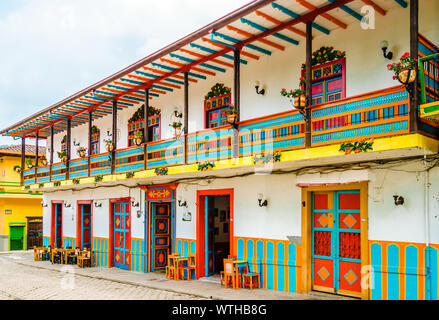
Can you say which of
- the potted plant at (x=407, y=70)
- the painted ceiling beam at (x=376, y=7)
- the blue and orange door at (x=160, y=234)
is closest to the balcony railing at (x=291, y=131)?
the potted plant at (x=407, y=70)

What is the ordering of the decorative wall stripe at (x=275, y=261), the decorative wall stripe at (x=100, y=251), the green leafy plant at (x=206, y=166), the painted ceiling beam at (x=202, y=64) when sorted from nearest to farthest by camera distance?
the decorative wall stripe at (x=275, y=261) < the green leafy plant at (x=206, y=166) < the painted ceiling beam at (x=202, y=64) < the decorative wall stripe at (x=100, y=251)

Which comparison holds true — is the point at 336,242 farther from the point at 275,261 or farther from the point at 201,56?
the point at 201,56

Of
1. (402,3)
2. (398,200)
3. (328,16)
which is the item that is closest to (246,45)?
(328,16)

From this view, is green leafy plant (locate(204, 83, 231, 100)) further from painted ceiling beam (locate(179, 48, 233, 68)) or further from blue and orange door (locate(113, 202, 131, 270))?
blue and orange door (locate(113, 202, 131, 270))

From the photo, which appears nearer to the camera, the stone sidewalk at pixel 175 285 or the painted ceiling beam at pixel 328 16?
the painted ceiling beam at pixel 328 16

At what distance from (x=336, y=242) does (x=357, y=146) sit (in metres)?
2.91

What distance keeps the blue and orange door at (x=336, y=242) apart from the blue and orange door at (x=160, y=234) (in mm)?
6562

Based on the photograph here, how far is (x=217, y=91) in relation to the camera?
13.4m

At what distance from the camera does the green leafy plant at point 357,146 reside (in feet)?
26.2

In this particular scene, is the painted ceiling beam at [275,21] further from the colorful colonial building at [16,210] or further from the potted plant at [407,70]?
the colorful colonial building at [16,210]
